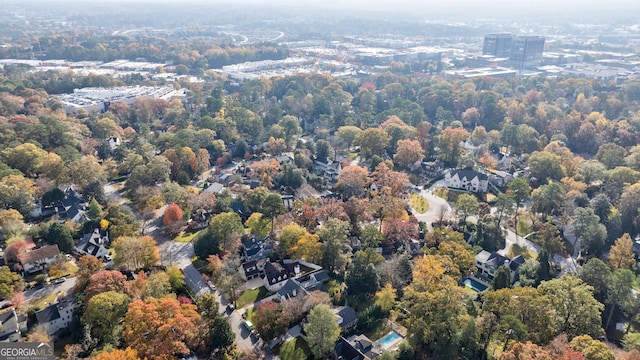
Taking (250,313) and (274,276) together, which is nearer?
(250,313)

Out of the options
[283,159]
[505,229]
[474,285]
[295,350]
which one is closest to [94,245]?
[295,350]

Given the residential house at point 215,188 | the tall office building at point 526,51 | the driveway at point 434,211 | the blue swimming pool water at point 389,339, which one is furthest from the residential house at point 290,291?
the tall office building at point 526,51

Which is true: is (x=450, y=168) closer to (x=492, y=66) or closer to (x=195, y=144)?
(x=195, y=144)

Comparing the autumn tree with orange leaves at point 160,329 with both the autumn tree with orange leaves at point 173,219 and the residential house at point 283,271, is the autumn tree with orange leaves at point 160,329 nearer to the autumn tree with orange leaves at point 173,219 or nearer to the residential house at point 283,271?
the residential house at point 283,271

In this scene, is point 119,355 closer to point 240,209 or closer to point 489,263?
point 240,209

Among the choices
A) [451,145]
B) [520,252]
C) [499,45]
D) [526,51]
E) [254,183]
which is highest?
[499,45]

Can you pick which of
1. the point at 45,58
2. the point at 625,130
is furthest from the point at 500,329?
the point at 45,58

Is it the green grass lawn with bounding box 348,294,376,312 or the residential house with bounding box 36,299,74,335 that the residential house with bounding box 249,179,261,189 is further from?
the residential house with bounding box 36,299,74,335
